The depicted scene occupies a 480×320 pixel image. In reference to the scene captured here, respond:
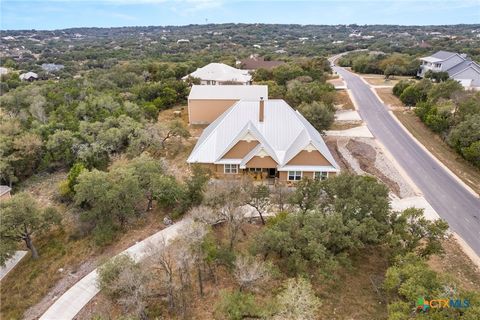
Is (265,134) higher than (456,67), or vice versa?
(456,67)

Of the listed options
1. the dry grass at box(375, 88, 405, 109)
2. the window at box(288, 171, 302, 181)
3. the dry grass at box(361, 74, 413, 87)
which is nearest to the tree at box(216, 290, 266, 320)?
the window at box(288, 171, 302, 181)

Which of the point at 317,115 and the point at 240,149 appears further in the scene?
the point at 317,115

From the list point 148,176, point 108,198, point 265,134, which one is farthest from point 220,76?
point 108,198

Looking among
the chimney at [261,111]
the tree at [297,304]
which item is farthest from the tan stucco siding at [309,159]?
the tree at [297,304]

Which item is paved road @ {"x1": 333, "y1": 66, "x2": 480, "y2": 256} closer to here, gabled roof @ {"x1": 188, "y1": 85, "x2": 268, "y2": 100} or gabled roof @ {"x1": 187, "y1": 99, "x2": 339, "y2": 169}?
gabled roof @ {"x1": 187, "y1": 99, "x2": 339, "y2": 169}

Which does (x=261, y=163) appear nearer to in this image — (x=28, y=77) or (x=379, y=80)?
(x=379, y=80)

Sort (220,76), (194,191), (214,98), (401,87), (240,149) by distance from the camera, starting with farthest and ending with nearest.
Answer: (220,76) → (401,87) → (214,98) → (240,149) → (194,191)

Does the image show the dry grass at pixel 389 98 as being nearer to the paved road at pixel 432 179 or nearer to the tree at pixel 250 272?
the paved road at pixel 432 179
